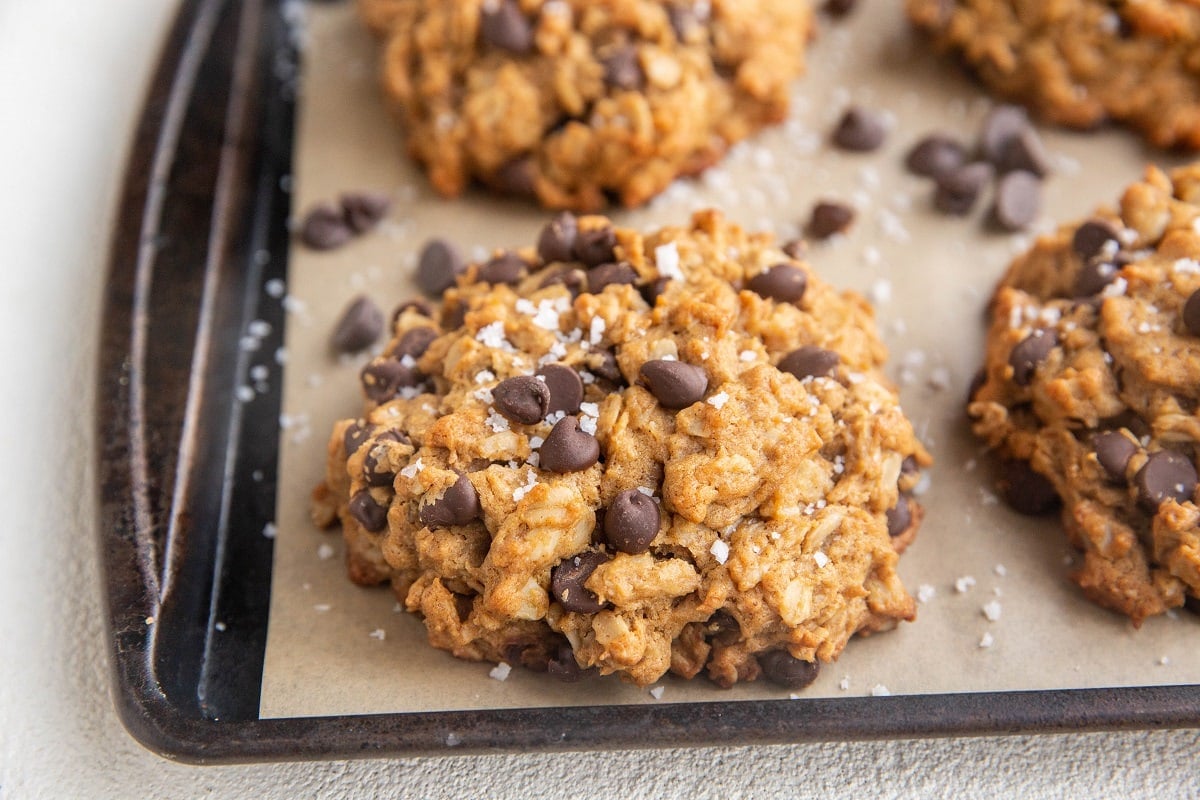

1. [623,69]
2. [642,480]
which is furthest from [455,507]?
[623,69]

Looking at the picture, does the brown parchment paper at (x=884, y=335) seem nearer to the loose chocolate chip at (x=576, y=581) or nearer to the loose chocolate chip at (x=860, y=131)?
the loose chocolate chip at (x=860, y=131)

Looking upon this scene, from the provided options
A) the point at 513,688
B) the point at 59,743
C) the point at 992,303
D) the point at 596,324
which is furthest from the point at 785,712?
the point at 59,743

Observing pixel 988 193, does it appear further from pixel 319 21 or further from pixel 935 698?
pixel 319 21

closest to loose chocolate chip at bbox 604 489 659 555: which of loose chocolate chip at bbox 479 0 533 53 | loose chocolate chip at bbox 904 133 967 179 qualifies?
loose chocolate chip at bbox 479 0 533 53

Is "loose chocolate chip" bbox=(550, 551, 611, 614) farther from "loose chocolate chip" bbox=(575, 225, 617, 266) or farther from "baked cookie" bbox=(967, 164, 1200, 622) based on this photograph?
"baked cookie" bbox=(967, 164, 1200, 622)

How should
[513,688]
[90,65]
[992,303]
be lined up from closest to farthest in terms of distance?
1. [513,688]
2. [992,303]
3. [90,65]
